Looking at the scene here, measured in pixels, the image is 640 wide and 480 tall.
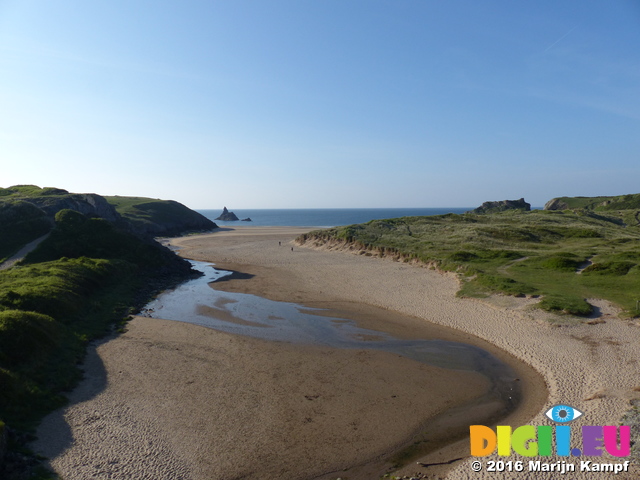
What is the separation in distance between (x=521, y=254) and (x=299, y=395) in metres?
37.7

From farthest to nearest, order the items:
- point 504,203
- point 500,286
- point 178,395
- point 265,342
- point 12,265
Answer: point 504,203 → point 12,265 → point 500,286 → point 265,342 → point 178,395

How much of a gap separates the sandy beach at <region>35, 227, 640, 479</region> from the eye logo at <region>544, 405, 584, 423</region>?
1.19ft

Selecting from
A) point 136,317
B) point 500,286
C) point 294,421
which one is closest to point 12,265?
point 136,317

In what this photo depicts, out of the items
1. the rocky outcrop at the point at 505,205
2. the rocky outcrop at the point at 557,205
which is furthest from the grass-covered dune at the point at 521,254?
the rocky outcrop at the point at 557,205

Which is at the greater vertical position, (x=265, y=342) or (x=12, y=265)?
(x=12, y=265)

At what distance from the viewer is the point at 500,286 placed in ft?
96.4

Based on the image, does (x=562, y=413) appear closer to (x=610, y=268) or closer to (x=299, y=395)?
(x=299, y=395)

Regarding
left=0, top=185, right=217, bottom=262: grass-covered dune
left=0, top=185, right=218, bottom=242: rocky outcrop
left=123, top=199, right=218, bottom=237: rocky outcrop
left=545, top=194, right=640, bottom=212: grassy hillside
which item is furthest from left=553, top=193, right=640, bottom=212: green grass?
left=0, top=185, right=217, bottom=262: grass-covered dune

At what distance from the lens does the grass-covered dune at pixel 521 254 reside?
27.9 meters

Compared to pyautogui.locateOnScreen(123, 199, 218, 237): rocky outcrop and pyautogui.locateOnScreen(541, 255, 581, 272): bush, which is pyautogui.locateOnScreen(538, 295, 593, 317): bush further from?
pyautogui.locateOnScreen(123, 199, 218, 237): rocky outcrop

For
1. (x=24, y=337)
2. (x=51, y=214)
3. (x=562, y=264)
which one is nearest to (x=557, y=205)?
(x=562, y=264)

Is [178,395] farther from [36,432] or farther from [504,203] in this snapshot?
[504,203]

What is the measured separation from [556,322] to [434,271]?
1855cm

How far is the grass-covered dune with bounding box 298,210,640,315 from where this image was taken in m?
27.9
